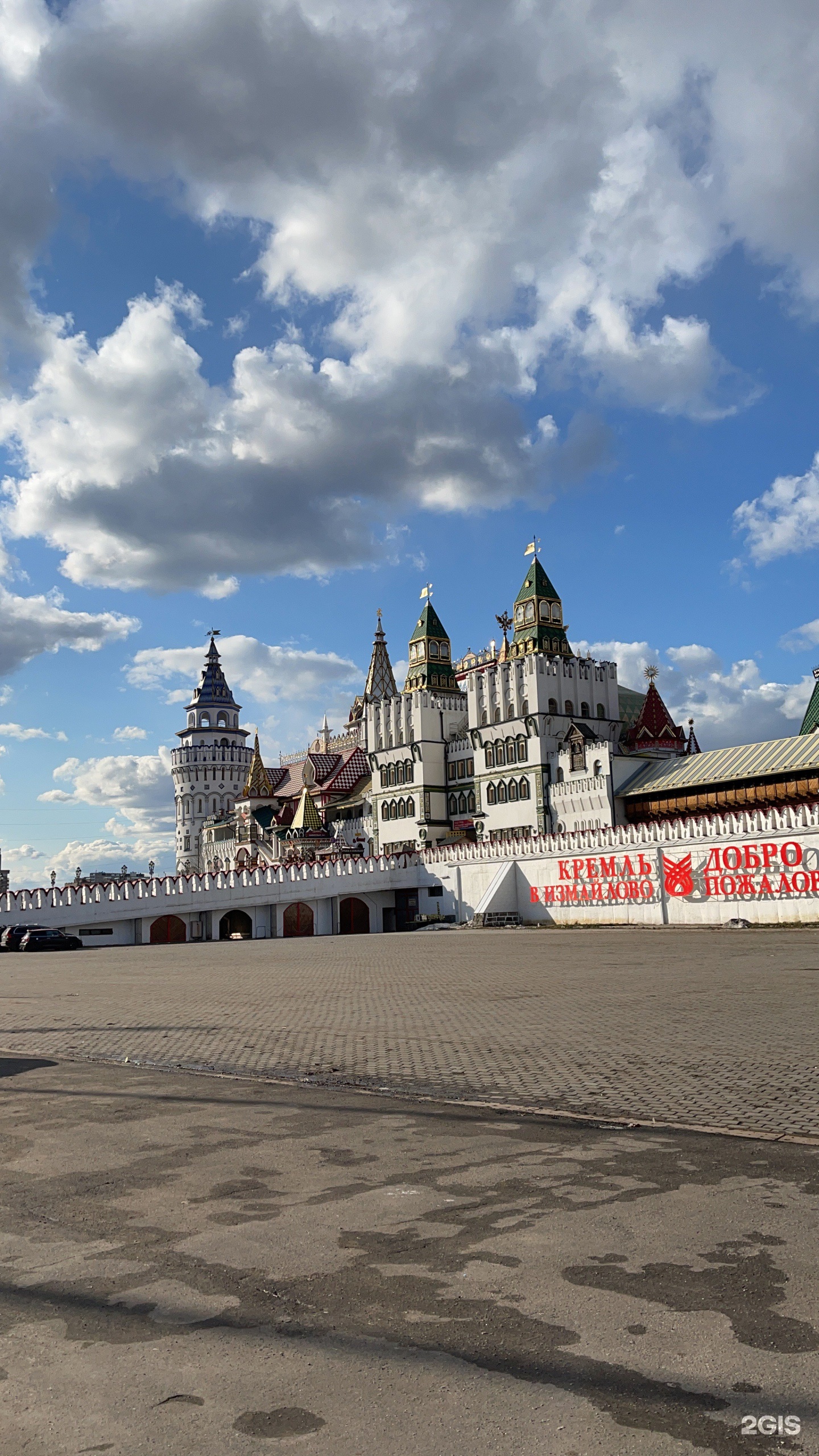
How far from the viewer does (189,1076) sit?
10.4 meters

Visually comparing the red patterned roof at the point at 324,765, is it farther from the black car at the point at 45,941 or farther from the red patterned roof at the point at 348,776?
the black car at the point at 45,941

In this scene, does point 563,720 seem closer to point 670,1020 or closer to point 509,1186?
point 670,1020

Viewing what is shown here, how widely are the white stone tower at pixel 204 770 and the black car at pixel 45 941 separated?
81.6 meters

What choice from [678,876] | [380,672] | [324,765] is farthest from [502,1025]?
[380,672]

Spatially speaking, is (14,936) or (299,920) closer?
(14,936)

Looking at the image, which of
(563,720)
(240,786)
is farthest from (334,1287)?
(240,786)

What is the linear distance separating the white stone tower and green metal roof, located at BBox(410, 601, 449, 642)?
2356 inches

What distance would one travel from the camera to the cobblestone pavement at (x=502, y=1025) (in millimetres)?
9086

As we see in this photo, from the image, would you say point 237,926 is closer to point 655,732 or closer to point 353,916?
point 353,916

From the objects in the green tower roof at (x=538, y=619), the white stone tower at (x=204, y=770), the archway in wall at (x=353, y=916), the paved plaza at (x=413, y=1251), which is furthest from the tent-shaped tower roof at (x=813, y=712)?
the white stone tower at (x=204, y=770)

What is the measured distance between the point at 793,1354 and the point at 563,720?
58.9 metres

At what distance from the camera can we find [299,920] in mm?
56969

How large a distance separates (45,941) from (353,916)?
63.7 ft

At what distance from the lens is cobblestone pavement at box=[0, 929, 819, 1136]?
9.09 metres
